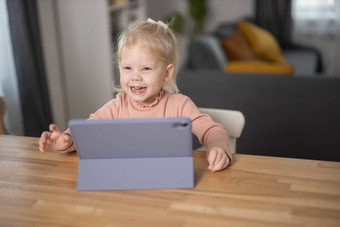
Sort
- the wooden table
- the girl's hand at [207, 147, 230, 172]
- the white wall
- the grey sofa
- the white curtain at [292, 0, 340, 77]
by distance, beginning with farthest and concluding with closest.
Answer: the white curtain at [292, 0, 340, 77], the white wall, the grey sofa, the girl's hand at [207, 147, 230, 172], the wooden table

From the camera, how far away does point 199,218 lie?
885 millimetres

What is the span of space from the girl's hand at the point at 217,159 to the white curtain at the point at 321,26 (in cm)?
491

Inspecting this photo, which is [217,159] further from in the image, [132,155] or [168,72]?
[168,72]

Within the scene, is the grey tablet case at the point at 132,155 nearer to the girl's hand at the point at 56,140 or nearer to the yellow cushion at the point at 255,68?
the girl's hand at the point at 56,140

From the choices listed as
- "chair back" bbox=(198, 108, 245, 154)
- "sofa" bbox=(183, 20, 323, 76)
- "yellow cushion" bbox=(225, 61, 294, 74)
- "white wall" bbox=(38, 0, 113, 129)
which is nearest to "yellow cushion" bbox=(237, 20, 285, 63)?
"sofa" bbox=(183, 20, 323, 76)

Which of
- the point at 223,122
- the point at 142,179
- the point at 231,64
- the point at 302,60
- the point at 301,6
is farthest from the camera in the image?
the point at 301,6

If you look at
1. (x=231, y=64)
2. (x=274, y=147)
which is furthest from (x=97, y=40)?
(x=274, y=147)

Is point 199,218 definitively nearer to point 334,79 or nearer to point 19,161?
point 19,161

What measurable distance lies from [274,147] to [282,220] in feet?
5.18

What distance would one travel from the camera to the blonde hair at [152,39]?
1274 mm

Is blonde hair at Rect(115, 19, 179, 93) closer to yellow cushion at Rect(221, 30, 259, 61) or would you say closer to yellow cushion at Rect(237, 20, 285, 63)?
yellow cushion at Rect(221, 30, 259, 61)

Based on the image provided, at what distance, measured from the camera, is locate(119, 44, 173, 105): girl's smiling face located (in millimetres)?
1252

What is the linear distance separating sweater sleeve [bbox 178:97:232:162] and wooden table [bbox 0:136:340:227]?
0.06m

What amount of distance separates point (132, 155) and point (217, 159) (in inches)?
8.6
